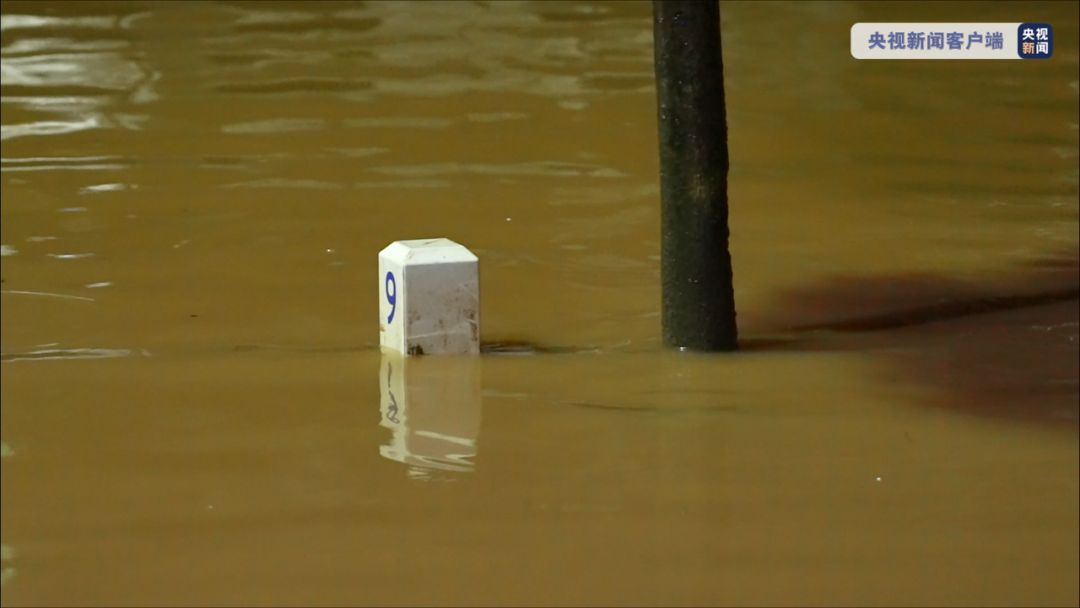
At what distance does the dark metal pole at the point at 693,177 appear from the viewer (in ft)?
18.2

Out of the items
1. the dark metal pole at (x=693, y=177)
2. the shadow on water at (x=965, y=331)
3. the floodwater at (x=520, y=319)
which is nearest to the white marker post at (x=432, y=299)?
the floodwater at (x=520, y=319)

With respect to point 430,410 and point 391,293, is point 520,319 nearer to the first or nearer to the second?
point 391,293

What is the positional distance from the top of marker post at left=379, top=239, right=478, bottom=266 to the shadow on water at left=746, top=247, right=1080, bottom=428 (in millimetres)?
1140

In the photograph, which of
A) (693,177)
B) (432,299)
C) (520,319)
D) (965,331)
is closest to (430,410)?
(432,299)

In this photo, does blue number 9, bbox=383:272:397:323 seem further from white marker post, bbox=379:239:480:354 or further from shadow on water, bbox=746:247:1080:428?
shadow on water, bbox=746:247:1080:428

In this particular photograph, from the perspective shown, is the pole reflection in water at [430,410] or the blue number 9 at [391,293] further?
the blue number 9 at [391,293]

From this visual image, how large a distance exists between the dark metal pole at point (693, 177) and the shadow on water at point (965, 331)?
0.26m

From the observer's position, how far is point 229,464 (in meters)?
4.52

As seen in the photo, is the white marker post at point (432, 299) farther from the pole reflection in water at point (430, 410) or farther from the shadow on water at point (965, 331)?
the shadow on water at point (965, 331)

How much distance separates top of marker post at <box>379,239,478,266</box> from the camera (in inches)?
216

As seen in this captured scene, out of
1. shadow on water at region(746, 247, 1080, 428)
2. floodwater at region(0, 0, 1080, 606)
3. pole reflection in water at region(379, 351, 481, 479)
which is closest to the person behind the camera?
floodwater at region(0, 0, 1080, 606)

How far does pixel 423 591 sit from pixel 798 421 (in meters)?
1.62

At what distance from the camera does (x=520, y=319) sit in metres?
6.17

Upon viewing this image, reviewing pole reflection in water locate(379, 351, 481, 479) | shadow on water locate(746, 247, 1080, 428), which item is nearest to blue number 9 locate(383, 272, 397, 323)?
pole reflection in water locate(379, 351, 481, 479)
